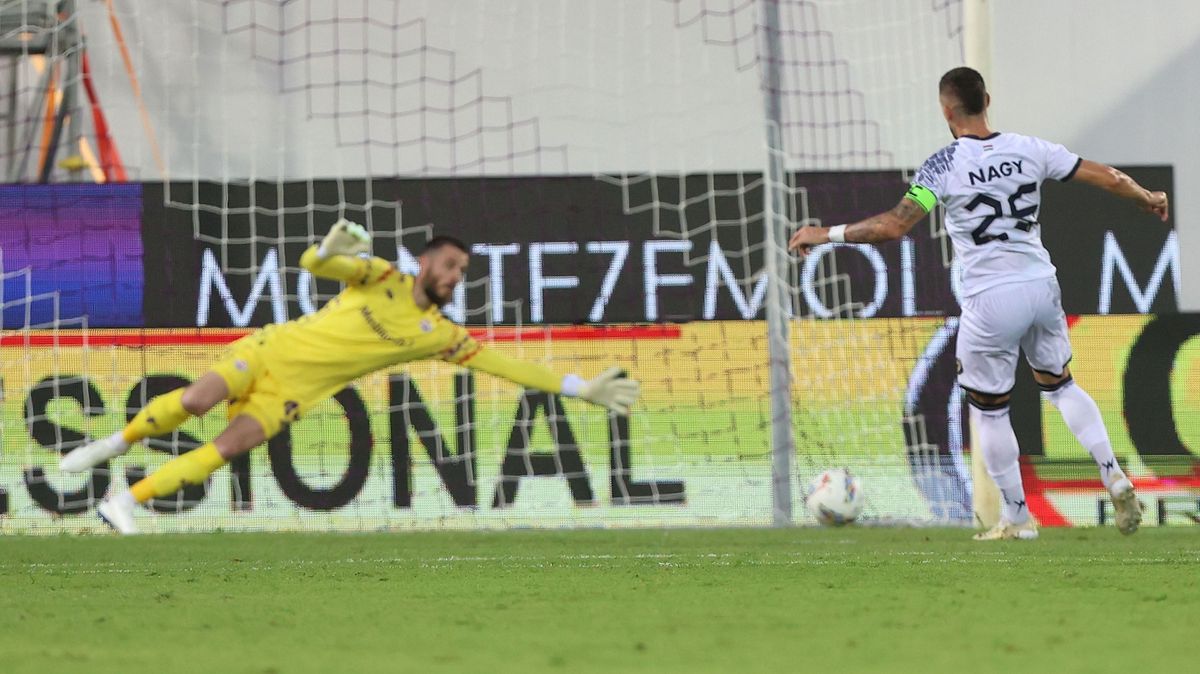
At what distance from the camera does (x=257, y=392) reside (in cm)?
743

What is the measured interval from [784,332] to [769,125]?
1205mm

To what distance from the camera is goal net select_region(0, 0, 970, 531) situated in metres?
10.1

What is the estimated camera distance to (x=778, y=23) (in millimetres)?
9750

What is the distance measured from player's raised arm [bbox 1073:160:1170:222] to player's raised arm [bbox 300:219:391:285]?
2.89 metres

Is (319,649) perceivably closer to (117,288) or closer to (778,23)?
(778,23)

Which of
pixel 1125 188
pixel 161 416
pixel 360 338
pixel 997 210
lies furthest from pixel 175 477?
pixel 1125 188

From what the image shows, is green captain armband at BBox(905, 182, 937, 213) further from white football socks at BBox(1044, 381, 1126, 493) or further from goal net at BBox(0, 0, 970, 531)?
goal net at BBox(0, 0, 970, 531)

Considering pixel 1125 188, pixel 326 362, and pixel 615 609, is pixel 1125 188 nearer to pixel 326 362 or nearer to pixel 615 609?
pixel 615 609

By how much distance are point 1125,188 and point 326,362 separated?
3.55 m

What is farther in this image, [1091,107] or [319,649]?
[1091,107]

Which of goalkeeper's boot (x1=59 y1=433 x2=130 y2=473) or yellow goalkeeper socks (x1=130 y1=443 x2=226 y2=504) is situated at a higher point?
goalkeeper's boot (x1=59 y1=433 x2=130 y2=473)

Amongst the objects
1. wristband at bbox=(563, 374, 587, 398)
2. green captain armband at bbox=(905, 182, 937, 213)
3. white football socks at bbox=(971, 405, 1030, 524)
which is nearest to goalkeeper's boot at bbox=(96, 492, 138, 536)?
wristband at bbox=(563, 374, 587, 398)

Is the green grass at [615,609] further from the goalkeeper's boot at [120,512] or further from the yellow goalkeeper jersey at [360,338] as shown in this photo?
the yellow goalkeeper jersey at [360,338]

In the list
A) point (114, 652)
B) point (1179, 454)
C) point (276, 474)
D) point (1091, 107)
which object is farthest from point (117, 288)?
point (1091, 107)
